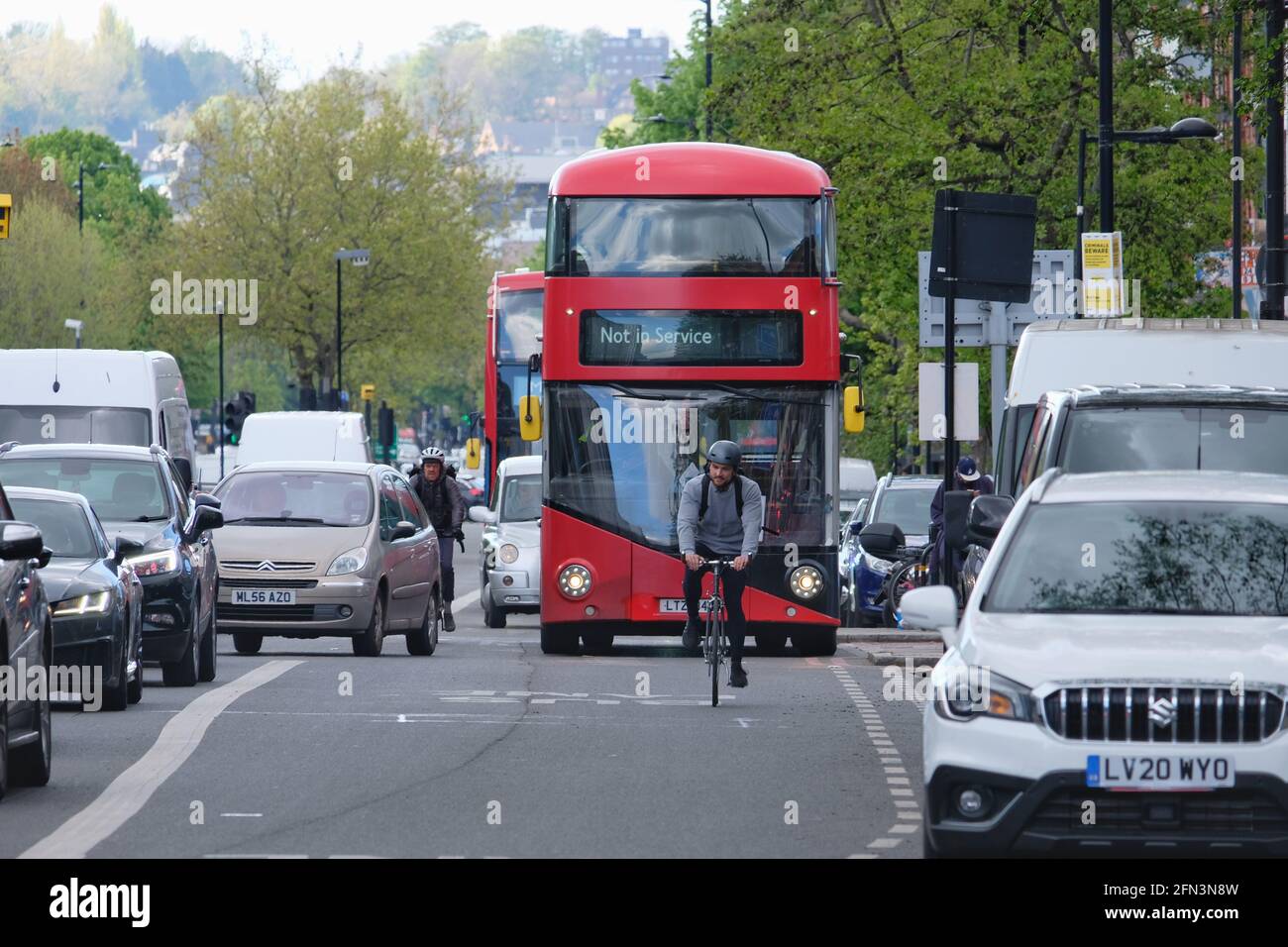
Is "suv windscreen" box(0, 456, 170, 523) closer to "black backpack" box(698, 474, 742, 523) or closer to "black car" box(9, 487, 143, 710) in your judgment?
"black car" box(9, 487, 143, 710)

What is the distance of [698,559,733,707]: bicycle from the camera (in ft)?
61.1

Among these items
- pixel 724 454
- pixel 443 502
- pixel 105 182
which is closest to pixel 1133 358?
pixel 724 454

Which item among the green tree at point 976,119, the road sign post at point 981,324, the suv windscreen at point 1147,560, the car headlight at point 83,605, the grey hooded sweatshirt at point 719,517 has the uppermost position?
the green tree at point 976,119

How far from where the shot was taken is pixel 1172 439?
14.7 meters

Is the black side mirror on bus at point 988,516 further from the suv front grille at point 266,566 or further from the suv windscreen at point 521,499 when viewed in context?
the suv windscreen at point 521,499

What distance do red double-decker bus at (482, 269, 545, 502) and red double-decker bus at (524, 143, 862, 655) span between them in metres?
19.1

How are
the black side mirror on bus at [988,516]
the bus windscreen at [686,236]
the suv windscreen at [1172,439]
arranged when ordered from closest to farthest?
the black side mirror on bus at [988,516], the suv windscreen at [1172,439], the bus windscreen at [686,236]

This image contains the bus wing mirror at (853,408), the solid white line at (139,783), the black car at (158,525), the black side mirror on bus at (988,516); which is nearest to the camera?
the solid white line at (139,783)

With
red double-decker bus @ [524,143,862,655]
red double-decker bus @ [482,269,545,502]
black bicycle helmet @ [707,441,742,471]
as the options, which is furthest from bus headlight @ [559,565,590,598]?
red double-decker bus @ [482,269,545,502]

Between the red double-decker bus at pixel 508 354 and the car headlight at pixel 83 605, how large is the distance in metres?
26.2

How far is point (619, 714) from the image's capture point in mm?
17875

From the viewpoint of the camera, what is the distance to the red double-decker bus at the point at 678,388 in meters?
23.6

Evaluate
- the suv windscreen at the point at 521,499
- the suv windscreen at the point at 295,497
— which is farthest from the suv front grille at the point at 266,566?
the suv windscreen at the point at 521,499

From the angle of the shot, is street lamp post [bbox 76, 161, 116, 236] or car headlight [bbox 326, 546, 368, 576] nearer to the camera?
car headlight [bbox 326, 546, 368, 576]
